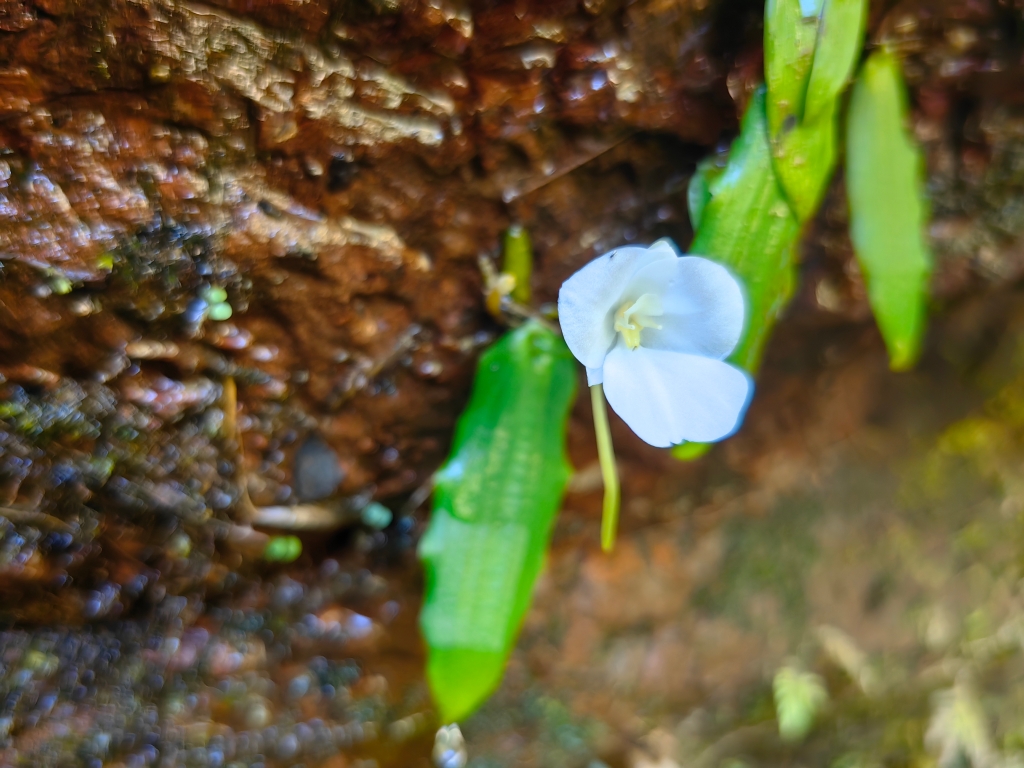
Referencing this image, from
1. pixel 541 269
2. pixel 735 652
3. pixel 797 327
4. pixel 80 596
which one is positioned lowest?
pixel 735 652

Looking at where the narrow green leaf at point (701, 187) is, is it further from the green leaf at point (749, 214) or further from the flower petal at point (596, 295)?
the flower petal at point (596, 295)

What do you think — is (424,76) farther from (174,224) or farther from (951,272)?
(951,272)

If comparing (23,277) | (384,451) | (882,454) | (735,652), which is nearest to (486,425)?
(384,451)

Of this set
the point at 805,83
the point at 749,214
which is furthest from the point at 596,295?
the point at 805,83

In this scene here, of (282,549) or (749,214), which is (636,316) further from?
(282,549)

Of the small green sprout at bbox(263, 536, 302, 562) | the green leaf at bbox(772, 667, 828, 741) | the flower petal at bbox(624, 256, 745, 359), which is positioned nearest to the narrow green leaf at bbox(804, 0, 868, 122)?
the flower petal at bbox(624, 256, 745, 359)

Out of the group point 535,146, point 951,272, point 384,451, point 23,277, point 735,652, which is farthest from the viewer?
point 735,652

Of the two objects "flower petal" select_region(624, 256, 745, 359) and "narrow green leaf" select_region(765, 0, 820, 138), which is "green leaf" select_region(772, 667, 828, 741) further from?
"narrow green leaf" select_region(765, 0, 820, 138)
